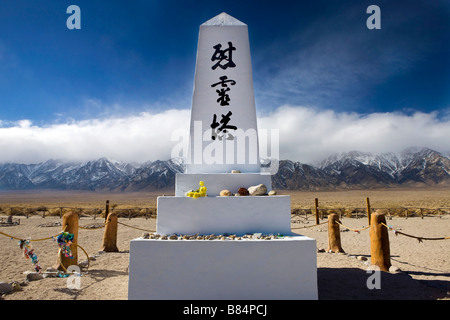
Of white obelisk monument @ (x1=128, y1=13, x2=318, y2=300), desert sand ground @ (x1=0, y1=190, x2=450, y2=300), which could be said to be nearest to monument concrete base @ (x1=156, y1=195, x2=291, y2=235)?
white obelisk monument @ (x1=128, y1=13, x2=318, y2=300)

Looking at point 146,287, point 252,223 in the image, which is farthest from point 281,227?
point 146,287

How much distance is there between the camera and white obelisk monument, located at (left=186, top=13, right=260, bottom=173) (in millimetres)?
5980

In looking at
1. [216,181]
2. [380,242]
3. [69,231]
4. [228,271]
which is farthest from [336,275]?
[69,231]

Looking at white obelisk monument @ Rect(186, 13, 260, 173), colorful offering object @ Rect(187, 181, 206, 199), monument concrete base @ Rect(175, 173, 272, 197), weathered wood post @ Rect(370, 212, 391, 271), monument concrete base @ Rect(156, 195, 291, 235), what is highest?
white obelisk monument @ Rect(186, 13, 260, 173)

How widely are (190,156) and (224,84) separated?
189cm

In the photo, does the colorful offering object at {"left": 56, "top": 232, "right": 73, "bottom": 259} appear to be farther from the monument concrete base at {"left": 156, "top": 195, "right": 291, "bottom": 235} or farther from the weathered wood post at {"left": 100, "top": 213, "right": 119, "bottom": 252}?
the weathered wood post at {"left": 100, "top": 213, "right": 119, "bottom": 252}

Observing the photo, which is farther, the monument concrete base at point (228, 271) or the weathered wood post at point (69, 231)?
the weathered wood post at point (69, 231)

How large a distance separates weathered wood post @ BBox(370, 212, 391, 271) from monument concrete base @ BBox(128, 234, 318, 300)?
3.07 m

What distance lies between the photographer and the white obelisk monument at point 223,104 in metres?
A: 5.98

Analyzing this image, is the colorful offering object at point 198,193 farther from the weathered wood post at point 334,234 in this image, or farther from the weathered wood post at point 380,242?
the weathered wood post at point 334,234

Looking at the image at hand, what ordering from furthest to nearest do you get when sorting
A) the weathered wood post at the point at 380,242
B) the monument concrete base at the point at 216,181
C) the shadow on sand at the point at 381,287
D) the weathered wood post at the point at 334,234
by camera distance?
the weathered wood post at the point at 334,234 < the weathered wood post at the point at 380,242 < the monument concrete base at the point at 216,181 < the shadow on sand at the point at 381,287

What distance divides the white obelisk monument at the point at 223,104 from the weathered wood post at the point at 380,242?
3.06 metres

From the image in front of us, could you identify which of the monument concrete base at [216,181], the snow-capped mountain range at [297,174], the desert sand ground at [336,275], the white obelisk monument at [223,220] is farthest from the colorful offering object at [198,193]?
the snow-capped mountain range at [297,174]
